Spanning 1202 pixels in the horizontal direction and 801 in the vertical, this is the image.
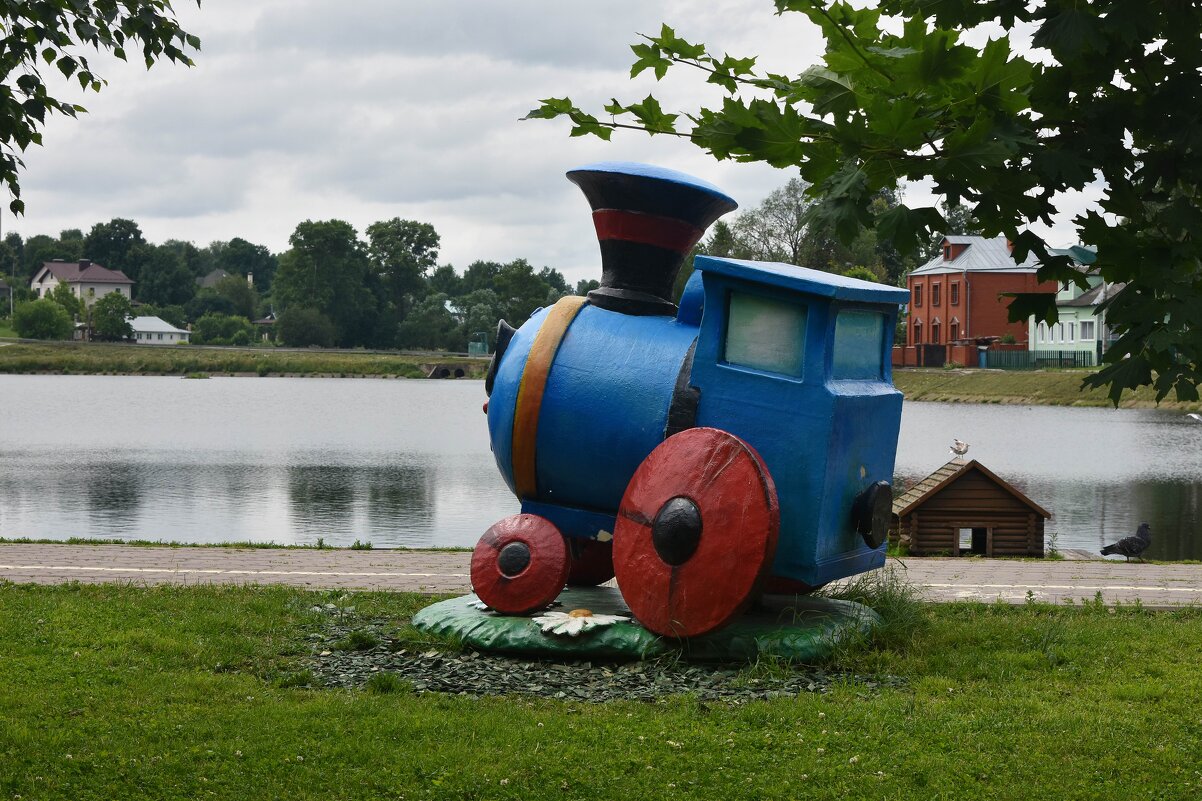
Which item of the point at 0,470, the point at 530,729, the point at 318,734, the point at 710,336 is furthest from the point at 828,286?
the point at 0,470

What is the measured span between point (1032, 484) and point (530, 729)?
24000 mm

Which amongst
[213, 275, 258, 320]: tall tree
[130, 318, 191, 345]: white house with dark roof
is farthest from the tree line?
[213, 275, 258, 320]: tall tree

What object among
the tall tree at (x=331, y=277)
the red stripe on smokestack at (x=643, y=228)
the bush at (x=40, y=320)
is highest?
the tall tree at (x=331, y=277)

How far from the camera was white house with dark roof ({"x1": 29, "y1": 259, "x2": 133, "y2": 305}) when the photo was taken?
122m

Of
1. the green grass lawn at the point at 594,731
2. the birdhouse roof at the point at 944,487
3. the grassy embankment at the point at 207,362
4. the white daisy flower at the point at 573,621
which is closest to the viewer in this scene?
the green grass lawn at the point at 594,731

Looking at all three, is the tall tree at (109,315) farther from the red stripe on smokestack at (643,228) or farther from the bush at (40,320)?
the red stripe on smokestack at (643,228)

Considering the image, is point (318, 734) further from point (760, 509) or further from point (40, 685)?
point (760, 509)

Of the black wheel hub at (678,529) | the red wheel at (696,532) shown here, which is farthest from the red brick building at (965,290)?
the black wheel hub at (678,529)

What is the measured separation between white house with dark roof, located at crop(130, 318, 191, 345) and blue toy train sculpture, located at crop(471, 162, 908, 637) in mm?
111387

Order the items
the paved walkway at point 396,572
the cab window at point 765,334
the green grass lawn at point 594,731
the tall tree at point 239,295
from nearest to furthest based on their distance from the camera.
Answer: the green grass lawn at point 594,731 → the cab window at point 765,334 → the paved walkway at point 396,572 → the tall tree at point 239,295

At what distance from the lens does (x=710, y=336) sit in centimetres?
811

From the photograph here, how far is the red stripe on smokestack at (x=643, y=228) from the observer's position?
900 cm

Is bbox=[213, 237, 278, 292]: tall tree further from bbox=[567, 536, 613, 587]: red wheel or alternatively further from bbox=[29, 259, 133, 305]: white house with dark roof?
bbox=[567, 536, 613, 587]: red wheel

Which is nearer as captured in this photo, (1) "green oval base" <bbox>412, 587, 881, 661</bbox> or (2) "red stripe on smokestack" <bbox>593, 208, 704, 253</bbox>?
(1) "green oval base" <bbox>412, 587, 881, 661</bbox>
